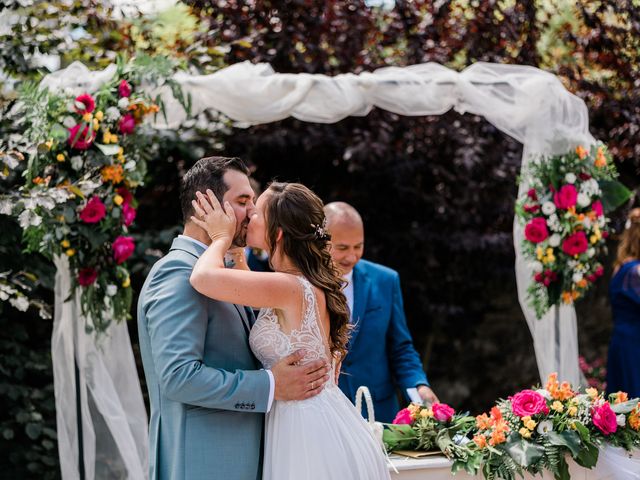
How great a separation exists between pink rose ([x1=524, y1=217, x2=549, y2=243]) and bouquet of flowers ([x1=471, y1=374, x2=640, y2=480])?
5.76 ft


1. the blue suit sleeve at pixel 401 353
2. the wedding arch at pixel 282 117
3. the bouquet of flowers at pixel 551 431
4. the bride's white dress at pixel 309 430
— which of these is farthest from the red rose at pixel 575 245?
the bride's white dress at pixel 309 430

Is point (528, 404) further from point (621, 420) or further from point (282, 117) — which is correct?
point (282, 117)

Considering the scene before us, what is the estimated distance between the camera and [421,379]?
453cm

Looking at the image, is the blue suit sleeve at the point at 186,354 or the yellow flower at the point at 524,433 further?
the yellow flower at the point at 524,433

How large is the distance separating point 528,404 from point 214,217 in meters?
1.51

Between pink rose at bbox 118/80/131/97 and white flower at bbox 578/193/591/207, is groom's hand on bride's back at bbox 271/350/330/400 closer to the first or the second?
pink rose at bbox 118/80/131/97

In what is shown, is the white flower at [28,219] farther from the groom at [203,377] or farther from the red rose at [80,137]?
the groom at [203,377]

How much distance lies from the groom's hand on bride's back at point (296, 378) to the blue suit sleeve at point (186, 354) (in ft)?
0.20

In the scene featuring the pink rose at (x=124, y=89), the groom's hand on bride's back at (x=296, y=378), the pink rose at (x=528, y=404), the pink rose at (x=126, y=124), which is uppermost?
the pink rose at (x=124, y=89)

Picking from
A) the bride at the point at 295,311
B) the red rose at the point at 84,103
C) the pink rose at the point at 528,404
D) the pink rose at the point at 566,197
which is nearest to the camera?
the bride at the point at 295,311

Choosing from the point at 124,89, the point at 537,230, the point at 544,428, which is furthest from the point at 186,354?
the point at 537,230

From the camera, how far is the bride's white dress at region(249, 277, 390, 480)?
2.93 metres

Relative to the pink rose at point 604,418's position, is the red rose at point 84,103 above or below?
above

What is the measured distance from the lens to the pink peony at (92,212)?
4.65 meters
